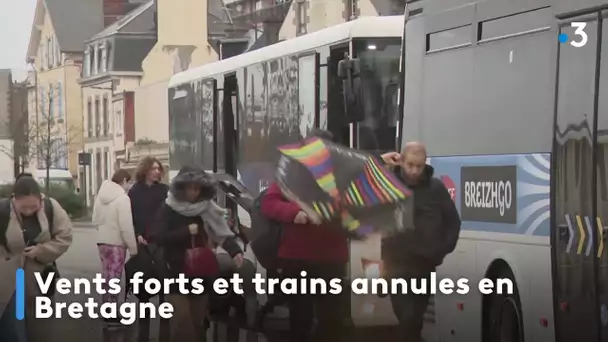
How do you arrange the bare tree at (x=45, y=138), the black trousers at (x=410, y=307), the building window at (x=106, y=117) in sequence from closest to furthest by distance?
1. the black trousers at (x=410, y=307)
2. the bare tree at (x=45, y=138)
3. the building window at (x=106, y=117)

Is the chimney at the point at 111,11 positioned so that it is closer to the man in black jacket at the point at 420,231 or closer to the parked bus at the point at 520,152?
the parked bus at the point at 520,152

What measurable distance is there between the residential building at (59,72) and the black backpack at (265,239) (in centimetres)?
210

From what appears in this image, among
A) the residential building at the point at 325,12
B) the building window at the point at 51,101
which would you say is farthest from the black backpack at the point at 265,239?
the residential building at the point at 325,12

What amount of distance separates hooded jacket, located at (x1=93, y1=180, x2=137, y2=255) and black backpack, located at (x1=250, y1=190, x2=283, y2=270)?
2.64 m

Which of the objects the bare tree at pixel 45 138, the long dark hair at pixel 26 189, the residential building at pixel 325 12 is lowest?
the long dark hair at pixel 26 189

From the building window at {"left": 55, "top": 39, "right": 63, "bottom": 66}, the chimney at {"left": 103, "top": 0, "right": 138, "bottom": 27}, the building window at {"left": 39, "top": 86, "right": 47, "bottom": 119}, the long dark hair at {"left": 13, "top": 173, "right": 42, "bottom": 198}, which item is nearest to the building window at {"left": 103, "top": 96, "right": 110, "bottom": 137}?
the chimney at {"left": 103, "top": 0, "right": 138, "bottom": 27}

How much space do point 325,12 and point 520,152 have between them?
120ft

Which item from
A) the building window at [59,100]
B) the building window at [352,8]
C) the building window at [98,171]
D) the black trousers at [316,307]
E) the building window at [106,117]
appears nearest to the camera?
the black trousers at [316,307]

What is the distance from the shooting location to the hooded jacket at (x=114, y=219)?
14094 millimetres

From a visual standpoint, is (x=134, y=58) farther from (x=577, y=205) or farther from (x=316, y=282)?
(x=577, y=205)

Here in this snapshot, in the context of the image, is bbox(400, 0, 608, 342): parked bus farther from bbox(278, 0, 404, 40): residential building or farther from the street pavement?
bbox(278, 0, 404, 40): residential building

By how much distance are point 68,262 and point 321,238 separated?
8.03 feet

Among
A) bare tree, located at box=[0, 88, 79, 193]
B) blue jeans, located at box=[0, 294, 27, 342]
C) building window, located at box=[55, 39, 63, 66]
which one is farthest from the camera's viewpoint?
building window, located at box=[55, 39, 63, 66]

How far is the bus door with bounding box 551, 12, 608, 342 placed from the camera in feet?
30.3
